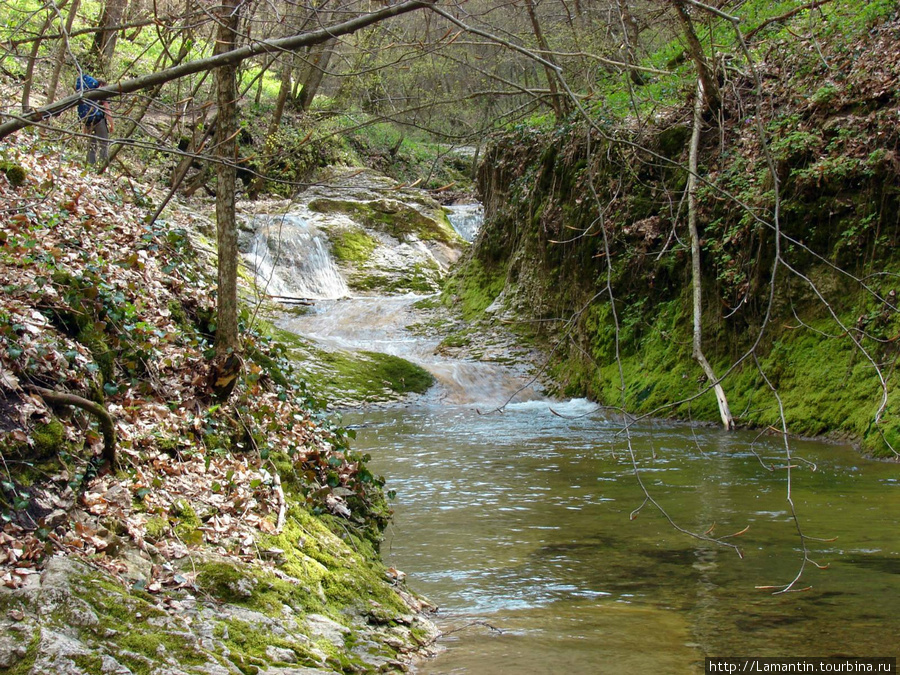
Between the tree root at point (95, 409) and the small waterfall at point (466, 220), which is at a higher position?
the small waterfall at point (466, 220)

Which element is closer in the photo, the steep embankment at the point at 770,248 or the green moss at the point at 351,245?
the steep embankment at the point at 770,248

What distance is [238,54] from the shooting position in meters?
3.52

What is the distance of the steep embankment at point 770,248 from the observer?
8.52m

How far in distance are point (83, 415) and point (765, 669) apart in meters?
3.53

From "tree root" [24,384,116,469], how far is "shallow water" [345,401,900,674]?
188 cm

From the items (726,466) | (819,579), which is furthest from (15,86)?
(819,579)

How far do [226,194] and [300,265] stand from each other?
51.5 ft

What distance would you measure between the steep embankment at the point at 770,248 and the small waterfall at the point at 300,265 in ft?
26.9

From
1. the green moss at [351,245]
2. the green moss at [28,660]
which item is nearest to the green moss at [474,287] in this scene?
the green moss at [351,245]

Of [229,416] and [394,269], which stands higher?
[394,269]

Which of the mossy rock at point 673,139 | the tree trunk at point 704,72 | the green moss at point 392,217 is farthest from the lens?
the green moss at point 392,217

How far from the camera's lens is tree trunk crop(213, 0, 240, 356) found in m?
4.82

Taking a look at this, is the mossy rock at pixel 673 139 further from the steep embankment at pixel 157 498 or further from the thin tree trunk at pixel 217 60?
the thin tree trunk at pixel 217 60

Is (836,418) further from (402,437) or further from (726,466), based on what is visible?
(402,437)
